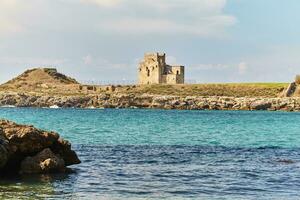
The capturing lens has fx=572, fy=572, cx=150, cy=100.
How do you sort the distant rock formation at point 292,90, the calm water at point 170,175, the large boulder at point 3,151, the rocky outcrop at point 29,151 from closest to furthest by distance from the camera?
the calm water at point 170,175, the large boulder at point 3,151, the rocky outcrop at point 29,151, the distant rock formation at point 292,90

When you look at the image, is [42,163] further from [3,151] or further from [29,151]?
[3,151]

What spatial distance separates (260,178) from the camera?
26609 mm

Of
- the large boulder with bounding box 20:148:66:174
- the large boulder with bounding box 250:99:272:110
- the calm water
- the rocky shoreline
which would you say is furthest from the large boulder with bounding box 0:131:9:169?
the large boulder with bounding box 250:99:272:110

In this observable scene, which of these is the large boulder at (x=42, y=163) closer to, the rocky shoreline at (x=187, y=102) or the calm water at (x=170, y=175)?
the calm water at (x=170, y=175)

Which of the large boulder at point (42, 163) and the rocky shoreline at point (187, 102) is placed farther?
the rocky shoreline at point (187, 102)

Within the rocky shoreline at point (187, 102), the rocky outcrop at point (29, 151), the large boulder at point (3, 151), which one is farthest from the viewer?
the rocky shoreline at point (187, 102)

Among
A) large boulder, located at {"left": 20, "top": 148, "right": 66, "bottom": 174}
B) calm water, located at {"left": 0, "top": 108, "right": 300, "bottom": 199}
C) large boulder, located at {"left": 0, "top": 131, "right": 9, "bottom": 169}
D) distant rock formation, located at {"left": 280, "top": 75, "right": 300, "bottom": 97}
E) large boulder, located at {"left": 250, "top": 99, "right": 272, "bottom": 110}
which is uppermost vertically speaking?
distant rock formation, located at {"left": 280, "top": 75, "right": 300, "bottom": 97}

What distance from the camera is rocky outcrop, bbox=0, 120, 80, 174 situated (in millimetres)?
25672

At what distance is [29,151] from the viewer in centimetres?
2633

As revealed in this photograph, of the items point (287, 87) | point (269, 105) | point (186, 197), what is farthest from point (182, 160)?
point (287, 87)

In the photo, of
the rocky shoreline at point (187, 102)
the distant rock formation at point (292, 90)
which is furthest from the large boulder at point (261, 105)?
the distant rock formation at point (292, 90)

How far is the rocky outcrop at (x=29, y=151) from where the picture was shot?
25.7m

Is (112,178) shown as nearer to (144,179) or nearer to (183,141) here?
(144,179)

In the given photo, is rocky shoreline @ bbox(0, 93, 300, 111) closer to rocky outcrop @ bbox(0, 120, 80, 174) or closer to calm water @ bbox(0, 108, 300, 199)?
calm water @ bbox(0, 108, 300, 199)
